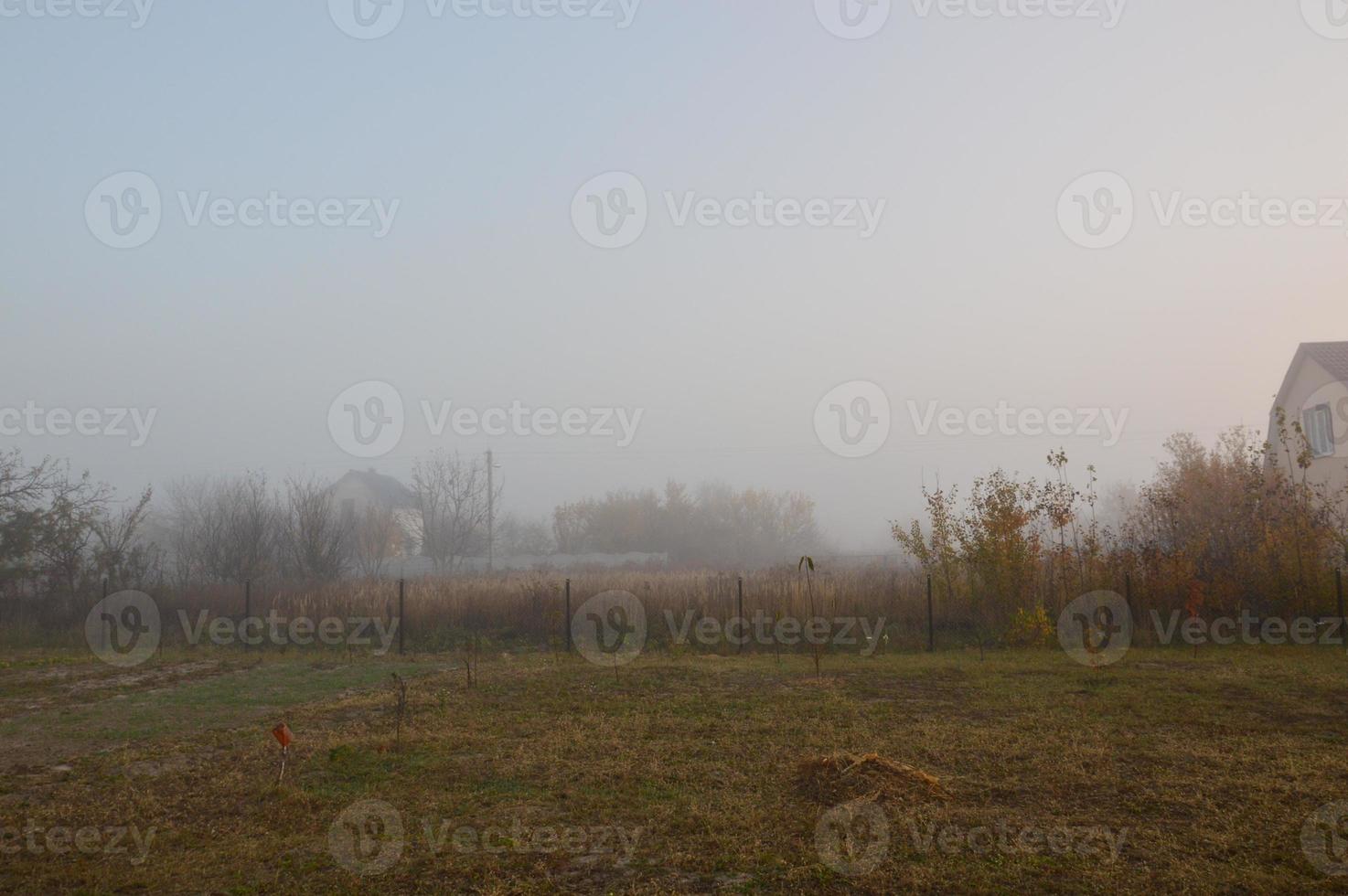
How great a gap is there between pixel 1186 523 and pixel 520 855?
17.1 metres

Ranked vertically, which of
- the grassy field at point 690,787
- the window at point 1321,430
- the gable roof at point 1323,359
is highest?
the gable roof at point 1323,359

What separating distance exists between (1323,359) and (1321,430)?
81.2 inches

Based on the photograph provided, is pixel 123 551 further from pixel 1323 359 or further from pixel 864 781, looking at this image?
pixel 1323 359

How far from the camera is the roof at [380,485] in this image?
59.7m

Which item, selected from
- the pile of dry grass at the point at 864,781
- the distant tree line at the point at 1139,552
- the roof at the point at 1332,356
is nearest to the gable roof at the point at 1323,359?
the roof at the point at 1332,356

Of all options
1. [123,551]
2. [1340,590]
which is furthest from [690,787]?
[123,551]

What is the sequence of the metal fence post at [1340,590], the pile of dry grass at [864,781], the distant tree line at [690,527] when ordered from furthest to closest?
1. the distant tree line at [690,527]
2. the metal fence post at [1340,590]
3. the pile of dry grass at [864,781]

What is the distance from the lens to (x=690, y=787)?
258 inches

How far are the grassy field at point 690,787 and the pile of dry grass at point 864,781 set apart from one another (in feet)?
0.11

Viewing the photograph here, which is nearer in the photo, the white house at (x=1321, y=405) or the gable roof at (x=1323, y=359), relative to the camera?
the white house at (x=1321, y=405)

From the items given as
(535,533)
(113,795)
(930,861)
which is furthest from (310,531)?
(535,533)

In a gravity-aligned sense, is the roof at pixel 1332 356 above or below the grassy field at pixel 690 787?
above

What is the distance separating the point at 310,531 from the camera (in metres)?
25.4

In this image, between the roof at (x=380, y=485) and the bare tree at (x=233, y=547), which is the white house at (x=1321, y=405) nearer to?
the bare tree at (x=233, y=547)
